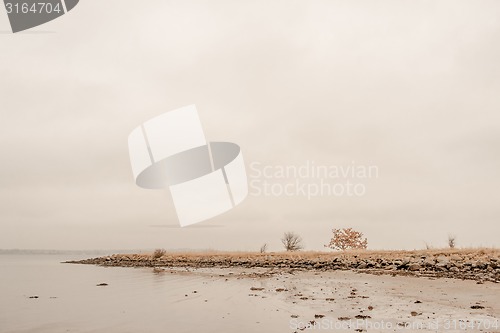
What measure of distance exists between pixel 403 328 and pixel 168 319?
6.70m

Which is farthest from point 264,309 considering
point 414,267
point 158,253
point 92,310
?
point 158,253

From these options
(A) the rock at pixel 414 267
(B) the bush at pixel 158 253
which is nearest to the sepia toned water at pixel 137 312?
(A) the rock at pixel 414 267

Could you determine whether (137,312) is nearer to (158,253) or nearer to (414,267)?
(414,267)

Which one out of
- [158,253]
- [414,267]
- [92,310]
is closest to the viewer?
[92,310]

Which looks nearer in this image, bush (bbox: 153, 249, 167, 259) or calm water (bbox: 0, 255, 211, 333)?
calm water (bbox: 0, 255, 211, 333)

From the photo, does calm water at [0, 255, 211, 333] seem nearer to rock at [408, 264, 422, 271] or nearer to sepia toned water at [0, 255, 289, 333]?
sepia toned water at [0, 255, 289, 333]

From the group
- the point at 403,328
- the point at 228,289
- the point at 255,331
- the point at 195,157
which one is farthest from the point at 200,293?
the point at 195,157

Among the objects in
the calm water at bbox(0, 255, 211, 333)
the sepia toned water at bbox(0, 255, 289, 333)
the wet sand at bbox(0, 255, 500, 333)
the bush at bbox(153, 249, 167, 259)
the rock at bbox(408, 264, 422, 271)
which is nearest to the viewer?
the wet sand at bbox(0, 255, 500, 333)

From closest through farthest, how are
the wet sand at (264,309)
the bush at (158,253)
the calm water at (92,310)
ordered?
the wet sand at (264,309)
the calm water at (92,310)
the bush at (158,253)

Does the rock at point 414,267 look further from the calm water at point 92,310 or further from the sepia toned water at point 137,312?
the calm water at point 92,310

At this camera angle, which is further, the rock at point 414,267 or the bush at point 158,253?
the bush at point 158,253

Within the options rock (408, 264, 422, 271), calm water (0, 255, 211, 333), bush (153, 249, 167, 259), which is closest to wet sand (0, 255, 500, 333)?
calm water (0, 255, 211, 333)

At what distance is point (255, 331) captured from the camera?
9.43 meters

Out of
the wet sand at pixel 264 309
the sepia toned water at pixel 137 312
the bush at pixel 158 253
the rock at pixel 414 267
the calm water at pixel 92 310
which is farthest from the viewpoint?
the bush at pixel 158 253
